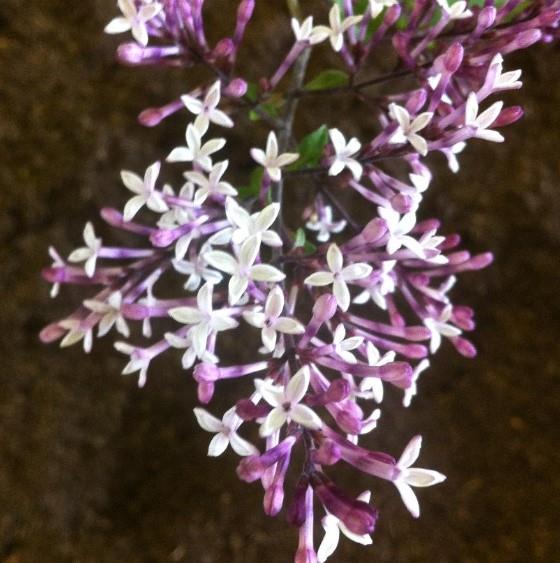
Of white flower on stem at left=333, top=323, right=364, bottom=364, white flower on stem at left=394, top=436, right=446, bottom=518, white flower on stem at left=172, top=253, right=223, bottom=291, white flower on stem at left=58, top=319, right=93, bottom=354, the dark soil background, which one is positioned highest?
white flower on stem at left=172, top=253, right=223, bottom=291

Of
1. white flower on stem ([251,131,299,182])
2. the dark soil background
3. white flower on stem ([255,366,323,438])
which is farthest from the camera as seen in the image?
the dark soil background

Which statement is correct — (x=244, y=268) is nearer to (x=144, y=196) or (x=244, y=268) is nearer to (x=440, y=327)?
(x=144, y=196)

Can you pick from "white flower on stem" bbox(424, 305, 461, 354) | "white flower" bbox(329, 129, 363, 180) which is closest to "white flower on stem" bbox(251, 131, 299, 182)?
"white flower" bbox(329, 129, 363, 180)

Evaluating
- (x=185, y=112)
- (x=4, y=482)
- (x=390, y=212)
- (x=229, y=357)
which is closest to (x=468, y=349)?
(x=390, y=212)

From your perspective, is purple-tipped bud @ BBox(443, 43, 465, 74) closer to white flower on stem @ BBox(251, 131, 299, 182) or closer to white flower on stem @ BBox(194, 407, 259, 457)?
white flower on stem @ BBox(251, 131, 299, 182)

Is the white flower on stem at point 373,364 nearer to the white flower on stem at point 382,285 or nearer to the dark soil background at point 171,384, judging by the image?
the white flower on stem at point 382,285

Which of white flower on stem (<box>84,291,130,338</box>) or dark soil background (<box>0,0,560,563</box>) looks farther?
dark soil background (<box>0,0,560,563</box>)
